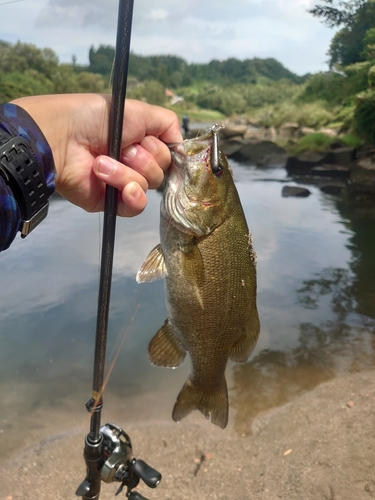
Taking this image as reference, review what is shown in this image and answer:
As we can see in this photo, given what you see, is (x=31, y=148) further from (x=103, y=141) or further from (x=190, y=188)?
(x=190, y=188)

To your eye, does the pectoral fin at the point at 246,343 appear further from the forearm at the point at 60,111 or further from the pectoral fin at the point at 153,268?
the forearm at the point at 60,111

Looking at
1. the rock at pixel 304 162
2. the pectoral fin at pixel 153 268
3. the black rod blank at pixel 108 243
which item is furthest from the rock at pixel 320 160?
the black rod blank at pixel 108 243

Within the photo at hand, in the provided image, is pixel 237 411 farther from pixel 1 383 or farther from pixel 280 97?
pixel 280 97

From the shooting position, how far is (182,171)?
193 cm

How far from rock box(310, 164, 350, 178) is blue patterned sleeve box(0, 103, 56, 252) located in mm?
18561

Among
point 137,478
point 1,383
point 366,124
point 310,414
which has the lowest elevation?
point 1,383

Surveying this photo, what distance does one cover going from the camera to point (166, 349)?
201 cm

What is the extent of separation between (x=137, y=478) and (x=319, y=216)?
11.0 m

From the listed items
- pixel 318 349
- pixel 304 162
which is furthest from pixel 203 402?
pixel 304 162

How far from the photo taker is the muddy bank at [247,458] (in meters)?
3.48

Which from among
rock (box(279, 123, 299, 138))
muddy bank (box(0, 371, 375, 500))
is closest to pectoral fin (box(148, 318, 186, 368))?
muddy bank (box(0, 371, 375, 500))

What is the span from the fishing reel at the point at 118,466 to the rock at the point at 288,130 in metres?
34.0

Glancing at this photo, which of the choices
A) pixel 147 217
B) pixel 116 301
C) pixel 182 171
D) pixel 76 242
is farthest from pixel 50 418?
pixel 147 217

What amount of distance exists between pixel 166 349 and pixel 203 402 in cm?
32
